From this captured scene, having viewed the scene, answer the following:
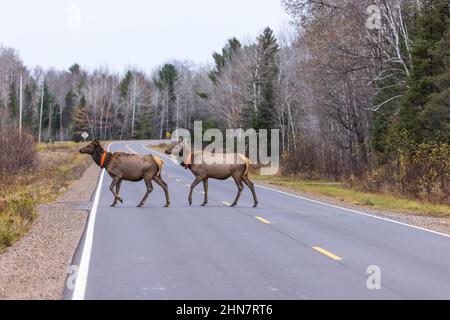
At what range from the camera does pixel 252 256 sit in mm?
11789

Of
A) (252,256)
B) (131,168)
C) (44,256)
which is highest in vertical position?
(131,168)

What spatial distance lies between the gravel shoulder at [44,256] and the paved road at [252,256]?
0.33 m

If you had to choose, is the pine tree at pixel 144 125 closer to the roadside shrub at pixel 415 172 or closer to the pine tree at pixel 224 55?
the pine tree at pixel 224 55

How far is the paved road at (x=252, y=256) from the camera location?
8.96 m

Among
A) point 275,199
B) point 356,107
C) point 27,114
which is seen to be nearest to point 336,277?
point 275,199

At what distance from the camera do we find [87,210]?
20250 mm

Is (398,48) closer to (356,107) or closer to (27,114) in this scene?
(356,107)

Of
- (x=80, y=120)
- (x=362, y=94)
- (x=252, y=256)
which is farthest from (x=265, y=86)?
(x=80, y=120)

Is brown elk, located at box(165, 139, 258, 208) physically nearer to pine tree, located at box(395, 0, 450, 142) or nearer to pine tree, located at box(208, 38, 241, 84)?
pine tree, located at box(395, 0, 450, 142)

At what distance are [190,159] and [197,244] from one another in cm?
876

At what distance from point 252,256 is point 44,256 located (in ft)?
11.6

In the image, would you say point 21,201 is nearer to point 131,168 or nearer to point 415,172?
point 131,168

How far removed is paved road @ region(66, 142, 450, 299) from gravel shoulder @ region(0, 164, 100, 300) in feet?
1.08

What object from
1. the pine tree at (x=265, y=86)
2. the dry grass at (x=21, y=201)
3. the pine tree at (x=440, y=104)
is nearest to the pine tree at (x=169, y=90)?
the pine tree at (x=265, y=86)
